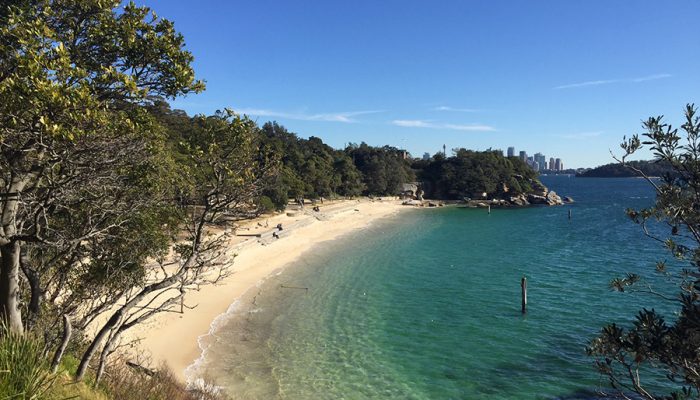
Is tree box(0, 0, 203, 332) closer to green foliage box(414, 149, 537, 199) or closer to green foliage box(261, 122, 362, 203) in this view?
green foliage box(261, 122, 362, 203)

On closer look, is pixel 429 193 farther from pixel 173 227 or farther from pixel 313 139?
pixel 173 227

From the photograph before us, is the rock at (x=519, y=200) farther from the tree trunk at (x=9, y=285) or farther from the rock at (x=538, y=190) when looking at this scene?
the tree trunk at (x=9, y=285)

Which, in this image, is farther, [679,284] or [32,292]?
[32,292]

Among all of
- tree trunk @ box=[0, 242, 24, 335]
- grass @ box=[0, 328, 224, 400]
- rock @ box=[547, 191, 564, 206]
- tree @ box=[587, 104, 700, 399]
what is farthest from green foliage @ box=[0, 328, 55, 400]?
rock @ box=[547, 191, 564, 206]

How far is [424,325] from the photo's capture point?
2209cm

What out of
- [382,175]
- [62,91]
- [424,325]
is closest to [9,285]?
[62,91]

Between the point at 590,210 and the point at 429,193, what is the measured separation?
1607 inches

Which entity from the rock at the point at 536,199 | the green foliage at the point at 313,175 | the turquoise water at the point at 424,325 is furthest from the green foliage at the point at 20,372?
the rock at the point at 536,199

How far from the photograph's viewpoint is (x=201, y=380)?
50.5ft

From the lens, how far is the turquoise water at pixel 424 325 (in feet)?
52.2

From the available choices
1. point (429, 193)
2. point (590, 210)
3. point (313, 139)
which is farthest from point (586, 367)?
point (313, 139)

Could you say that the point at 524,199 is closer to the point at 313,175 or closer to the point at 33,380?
the point at 313,175

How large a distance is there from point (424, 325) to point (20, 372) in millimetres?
19240

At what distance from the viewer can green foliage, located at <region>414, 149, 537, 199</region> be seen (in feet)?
357
